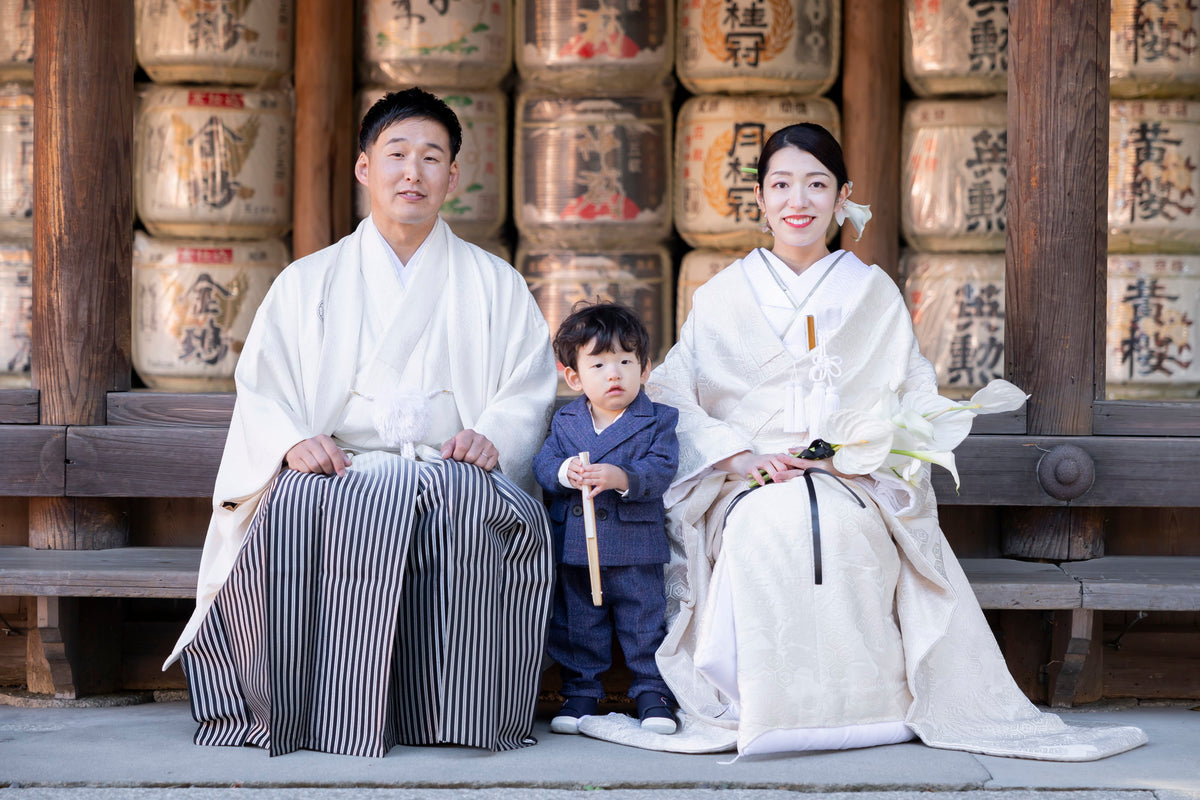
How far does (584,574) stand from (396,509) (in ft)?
2.15

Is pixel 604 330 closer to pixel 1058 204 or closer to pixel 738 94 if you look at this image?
pixel 1058 204

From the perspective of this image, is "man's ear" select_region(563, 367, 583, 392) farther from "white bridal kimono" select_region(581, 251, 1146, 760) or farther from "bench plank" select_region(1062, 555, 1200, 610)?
"bench plank" select_region(1062, 555, 1200, 610)

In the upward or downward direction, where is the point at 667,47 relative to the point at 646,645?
upward

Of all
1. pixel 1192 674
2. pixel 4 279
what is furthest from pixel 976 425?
pixel 4 279

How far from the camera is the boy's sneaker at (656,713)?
3561mm

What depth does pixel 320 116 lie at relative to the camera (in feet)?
18.4

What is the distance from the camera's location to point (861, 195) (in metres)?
5.68

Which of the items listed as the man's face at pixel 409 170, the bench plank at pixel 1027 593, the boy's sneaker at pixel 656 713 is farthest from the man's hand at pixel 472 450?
the bench plank at pixel 1027 593

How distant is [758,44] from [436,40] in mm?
1367

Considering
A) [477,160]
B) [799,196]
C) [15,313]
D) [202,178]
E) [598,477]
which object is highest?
[477,160]

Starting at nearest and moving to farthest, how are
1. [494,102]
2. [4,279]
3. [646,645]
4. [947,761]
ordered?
[947,761], [646,645], [4,279], [494,102]

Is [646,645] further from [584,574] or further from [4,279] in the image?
[4,279]

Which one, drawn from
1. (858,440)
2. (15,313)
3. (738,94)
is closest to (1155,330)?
(738,94)

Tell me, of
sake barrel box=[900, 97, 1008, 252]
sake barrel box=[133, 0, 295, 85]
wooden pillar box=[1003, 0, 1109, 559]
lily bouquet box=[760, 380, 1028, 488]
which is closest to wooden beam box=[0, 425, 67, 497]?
sake barrel box=[133, 0, 295, 85]
